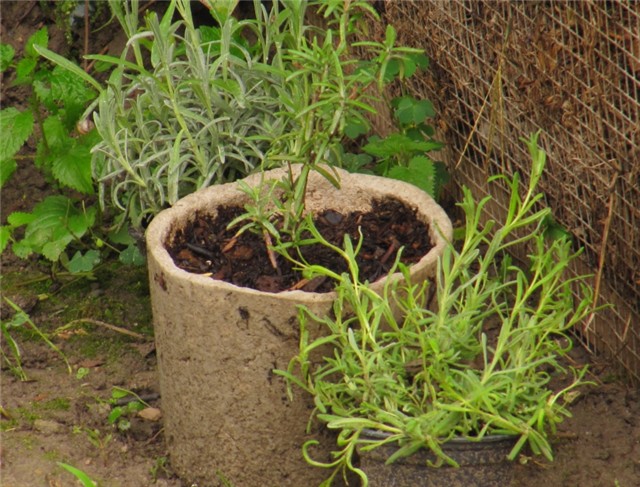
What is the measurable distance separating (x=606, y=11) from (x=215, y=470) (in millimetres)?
1587

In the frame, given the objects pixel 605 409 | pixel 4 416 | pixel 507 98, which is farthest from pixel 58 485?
pixel 507 98

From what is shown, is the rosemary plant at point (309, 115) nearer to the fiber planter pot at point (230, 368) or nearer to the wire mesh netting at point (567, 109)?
the fiber planter pot at point (230, 368)

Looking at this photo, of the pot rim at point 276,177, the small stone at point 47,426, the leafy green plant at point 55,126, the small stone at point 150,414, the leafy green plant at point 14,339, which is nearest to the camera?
the pot rim at point 276,177

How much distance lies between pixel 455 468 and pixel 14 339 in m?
1.80

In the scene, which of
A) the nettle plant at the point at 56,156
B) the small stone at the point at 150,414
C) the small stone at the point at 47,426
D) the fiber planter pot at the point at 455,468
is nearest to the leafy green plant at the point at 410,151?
the nettle plant at the point at 56,156

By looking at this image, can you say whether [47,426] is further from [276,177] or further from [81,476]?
→ [276,177]

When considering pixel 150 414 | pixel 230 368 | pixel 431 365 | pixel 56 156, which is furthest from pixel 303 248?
pixel 56 156

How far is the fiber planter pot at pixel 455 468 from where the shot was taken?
2102 mm

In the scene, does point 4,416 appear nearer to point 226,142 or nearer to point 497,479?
point 226,142

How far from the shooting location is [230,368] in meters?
2.45

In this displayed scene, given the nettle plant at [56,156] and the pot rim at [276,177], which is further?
the nettle plant at [56,156]

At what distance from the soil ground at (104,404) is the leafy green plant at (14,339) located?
0.02 metres

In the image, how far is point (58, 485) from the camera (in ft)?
8.49

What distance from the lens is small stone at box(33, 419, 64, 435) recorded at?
9.25ft
